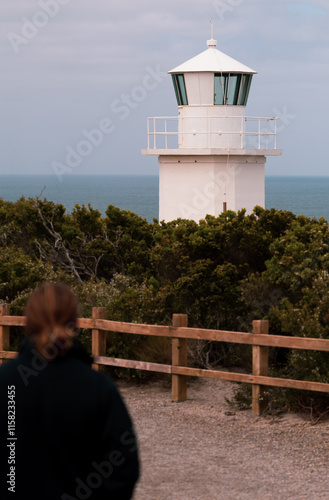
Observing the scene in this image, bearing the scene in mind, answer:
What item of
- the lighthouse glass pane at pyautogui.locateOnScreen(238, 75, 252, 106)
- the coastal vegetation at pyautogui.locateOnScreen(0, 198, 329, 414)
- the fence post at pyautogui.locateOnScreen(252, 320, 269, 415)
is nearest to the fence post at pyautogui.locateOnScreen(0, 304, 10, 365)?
the coastal vegetation at pyautogui.locateOnScreen(0, 198, 329, 414)

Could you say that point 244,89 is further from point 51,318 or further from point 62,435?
point 62,435

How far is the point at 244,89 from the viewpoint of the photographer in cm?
1889

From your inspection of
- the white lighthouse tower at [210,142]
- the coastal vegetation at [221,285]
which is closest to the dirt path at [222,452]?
the coastal vegetation at [221,285]

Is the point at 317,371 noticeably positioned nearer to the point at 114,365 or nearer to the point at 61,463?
the point at 114,365

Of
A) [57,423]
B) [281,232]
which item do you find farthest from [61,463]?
[281,232]

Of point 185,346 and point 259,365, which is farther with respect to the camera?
point 185,346

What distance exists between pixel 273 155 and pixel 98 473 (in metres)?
17.1

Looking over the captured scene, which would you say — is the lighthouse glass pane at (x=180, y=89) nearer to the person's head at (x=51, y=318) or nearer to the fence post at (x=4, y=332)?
the fence post at (x=4, y=332)

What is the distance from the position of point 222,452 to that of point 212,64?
13887 millimetres

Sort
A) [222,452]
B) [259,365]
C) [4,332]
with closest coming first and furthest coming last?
[222,452] < [259,365] < [4,332]

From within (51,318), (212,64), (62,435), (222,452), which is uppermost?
(212,64)

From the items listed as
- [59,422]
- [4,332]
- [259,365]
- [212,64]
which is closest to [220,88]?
[212,64]

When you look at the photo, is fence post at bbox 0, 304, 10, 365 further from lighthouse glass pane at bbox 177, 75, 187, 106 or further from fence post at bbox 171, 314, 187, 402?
lighthouse glass pane at bbox 177, 75, 187, 106

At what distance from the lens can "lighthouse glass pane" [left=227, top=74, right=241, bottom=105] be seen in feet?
61.3
